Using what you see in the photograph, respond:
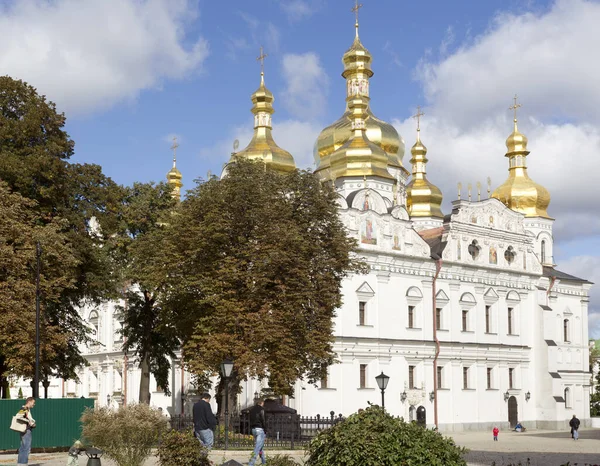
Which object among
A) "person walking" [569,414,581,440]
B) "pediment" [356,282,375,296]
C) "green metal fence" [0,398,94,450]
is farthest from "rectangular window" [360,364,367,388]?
"green metal fence" [0,398,94,450]

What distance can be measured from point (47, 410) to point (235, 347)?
6.84 metres

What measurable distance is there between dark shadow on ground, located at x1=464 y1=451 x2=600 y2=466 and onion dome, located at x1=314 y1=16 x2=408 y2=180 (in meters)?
32.7

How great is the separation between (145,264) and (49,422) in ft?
40.1

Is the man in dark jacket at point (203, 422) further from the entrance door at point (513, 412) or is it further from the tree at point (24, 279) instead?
the entrance door at point (513, 412)

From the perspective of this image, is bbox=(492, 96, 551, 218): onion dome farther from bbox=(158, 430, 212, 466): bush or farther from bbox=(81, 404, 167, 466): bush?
bbox=(158, 430, 212, 466): bush

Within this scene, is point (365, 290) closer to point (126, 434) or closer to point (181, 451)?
point (126, 434)

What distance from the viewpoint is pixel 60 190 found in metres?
36.3

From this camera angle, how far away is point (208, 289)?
32.7 m

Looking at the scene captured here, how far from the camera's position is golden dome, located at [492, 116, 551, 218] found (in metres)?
68.3

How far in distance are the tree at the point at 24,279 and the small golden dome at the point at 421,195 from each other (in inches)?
1601

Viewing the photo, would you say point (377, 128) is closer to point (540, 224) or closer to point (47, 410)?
point (540, 224)

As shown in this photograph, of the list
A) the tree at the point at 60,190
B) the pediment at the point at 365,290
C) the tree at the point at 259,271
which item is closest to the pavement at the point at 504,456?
the tree at the point at 259,271

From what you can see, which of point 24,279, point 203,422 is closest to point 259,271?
point 24,279

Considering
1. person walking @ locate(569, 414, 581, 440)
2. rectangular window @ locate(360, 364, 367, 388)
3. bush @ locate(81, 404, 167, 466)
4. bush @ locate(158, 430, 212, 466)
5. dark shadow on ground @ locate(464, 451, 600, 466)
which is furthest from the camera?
rectangular window @ locate(360, 364, 367, 388)
